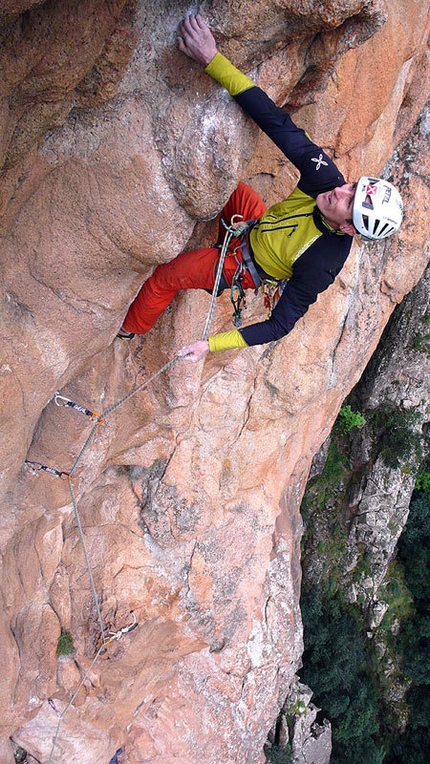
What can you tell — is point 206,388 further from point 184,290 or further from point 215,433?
point 184,290

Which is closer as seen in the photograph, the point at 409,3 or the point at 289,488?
the point at 409,3

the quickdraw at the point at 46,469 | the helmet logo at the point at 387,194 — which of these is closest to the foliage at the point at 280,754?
the quickdraw at the point at 46,469

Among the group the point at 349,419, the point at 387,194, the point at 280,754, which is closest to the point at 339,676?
the point at 280,754

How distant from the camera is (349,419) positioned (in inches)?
433

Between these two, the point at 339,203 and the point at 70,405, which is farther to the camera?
the point at 70,405

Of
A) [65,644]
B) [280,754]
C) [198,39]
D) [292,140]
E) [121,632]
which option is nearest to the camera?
[198,39]

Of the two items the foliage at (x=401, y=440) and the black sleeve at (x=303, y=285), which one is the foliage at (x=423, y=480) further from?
the black sleeve at (x=303, y=285)

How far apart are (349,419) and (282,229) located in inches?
309

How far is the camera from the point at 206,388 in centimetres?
617

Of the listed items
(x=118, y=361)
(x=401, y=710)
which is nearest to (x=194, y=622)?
(x=118, y=361)

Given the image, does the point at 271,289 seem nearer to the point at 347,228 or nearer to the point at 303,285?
the point at 303,285

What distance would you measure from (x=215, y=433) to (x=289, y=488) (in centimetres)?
255

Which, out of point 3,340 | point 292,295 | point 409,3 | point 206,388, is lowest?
point 206,388

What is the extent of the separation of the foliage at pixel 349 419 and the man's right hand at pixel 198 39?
28.7 ft
